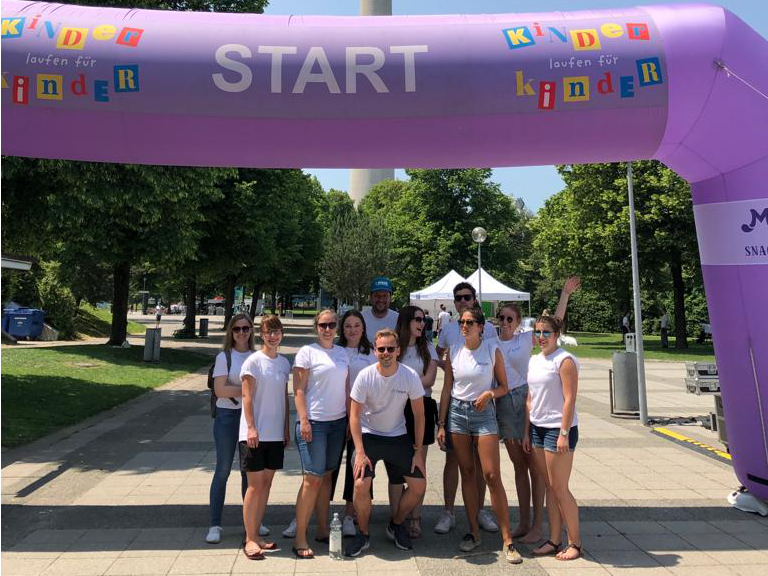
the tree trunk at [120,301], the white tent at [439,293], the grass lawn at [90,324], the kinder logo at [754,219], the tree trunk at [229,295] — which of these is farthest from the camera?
the tree trunk at [229,295]

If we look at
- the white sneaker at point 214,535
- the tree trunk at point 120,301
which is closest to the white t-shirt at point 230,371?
the white sneaker at point 214,535

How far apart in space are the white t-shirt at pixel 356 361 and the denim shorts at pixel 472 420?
2.50 feet

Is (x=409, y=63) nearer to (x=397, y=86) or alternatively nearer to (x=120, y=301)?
(x=397, y=86)

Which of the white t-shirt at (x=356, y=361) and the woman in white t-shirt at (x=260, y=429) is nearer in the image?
the woman in white t-shirt at (x=260, y=429)

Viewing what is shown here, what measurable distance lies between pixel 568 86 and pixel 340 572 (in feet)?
13.3

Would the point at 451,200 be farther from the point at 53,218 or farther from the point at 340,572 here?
the point at 340,572

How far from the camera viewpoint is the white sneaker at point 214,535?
15.3 feet

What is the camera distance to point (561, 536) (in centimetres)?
475

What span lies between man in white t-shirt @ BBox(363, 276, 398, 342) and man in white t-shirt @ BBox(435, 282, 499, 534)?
1.77ft

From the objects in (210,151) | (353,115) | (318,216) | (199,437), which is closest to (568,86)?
(353,115)

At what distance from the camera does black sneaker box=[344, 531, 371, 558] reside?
14.5 ft

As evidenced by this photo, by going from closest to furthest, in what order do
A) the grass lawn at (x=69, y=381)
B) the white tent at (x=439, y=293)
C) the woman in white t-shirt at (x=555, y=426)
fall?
1. the woman in white t-shirt at (x=555, y=426)
2. the grass lawn at (x=69, y=381)
3. the white tent at (x=439, y=293)

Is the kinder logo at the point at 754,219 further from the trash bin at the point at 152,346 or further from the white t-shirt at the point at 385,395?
the trash bin at the point at 152,346

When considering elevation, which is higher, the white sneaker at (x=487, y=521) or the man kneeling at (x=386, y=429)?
the man kneeling at (x=386, y=429)
